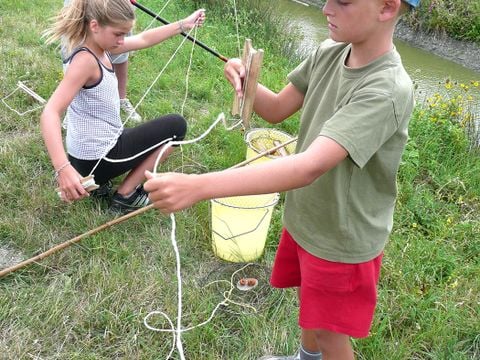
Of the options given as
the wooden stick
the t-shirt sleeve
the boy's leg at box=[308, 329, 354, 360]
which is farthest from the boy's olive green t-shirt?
the wooden stick

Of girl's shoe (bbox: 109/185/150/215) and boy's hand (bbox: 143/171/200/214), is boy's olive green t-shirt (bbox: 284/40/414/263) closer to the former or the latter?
boy's hand (bbox: 143/171/200/214)

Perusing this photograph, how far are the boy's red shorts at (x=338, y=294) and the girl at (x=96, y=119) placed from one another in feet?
3.40

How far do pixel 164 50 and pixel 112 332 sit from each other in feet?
10.1

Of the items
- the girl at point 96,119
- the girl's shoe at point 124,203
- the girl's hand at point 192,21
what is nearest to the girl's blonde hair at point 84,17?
the girl at point 96,119

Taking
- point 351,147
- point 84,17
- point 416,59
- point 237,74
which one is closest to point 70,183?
point 84,17

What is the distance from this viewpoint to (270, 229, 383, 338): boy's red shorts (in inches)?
54.9

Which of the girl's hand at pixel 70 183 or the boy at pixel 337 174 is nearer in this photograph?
the boy at pixel 337 174

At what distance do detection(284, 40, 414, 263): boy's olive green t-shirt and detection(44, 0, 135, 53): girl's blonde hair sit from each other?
3.29 feet

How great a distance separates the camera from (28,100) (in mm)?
3193

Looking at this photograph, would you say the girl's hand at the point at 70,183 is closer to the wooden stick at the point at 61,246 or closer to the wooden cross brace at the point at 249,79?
the wooden stick at the point at 61,246

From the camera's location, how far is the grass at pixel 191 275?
6.01 feet

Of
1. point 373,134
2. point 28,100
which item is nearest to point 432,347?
point 373,134

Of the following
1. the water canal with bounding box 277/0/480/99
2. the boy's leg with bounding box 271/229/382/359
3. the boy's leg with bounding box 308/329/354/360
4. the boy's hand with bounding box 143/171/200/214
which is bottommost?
the water canal with bounding box 277/0/480/99

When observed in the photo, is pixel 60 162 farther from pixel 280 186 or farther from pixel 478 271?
pixel 478 271
